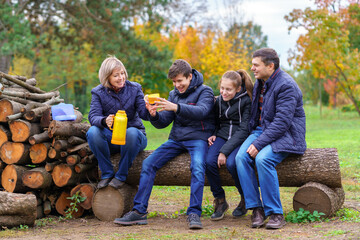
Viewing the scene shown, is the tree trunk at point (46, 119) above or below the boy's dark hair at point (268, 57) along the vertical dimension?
below

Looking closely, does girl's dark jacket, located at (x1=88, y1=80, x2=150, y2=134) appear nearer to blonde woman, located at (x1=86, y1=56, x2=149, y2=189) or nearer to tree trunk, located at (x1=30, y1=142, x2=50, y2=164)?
blonde woman, located at (x1=86, y1=56, x2=149, y2=189)

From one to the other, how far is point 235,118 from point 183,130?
0.61m

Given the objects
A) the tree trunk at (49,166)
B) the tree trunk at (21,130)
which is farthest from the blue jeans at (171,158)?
the tree trunk at (21,130)

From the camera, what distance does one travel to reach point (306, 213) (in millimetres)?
4828

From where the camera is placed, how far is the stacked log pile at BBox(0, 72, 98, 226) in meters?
5.53

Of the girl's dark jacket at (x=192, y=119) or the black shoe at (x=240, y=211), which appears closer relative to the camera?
the girl's dark jacket at (x=192, y=119)

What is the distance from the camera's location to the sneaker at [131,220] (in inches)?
194

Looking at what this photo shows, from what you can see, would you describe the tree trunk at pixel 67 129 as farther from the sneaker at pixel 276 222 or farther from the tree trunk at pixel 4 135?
the sneaker at pixel 276 222

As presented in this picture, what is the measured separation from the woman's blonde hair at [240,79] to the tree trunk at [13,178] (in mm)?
2803

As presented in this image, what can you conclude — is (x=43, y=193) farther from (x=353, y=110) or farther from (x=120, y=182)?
(x=353, y=110)

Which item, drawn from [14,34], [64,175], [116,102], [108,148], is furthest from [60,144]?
Answer: [14,34]

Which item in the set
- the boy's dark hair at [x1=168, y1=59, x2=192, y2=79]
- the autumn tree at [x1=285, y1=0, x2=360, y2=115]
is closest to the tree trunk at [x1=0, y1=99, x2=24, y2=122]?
the boy's dark hair at [x1=168, y1=59, x2=192, y2=79]

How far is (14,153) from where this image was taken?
565cm

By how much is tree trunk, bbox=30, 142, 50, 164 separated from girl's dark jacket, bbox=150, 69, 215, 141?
143 centimetres
